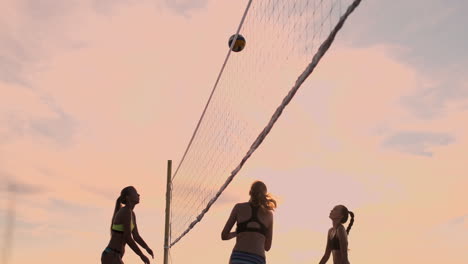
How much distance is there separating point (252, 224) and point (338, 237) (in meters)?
2.37

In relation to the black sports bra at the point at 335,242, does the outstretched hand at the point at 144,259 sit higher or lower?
lower

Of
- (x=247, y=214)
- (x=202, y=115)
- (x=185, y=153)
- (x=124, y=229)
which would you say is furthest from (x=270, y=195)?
(x=185, y=153)

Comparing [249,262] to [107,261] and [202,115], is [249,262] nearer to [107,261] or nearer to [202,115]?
[107,261]

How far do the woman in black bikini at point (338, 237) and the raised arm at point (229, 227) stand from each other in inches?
85.4

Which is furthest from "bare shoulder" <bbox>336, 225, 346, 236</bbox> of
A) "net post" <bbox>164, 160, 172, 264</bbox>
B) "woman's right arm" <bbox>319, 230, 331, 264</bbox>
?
"net post" <bbox>164, 160, 172, 264</bbox>

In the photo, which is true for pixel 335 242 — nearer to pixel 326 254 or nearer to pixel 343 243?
pixel 343 243

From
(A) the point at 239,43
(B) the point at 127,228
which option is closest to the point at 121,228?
(B) the point at 127,228

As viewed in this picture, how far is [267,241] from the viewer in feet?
21.3

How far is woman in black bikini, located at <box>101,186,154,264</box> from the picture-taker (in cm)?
773

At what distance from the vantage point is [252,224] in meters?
6.27

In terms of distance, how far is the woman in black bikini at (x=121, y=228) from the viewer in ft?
25.4

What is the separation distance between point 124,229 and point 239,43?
16.2 ft

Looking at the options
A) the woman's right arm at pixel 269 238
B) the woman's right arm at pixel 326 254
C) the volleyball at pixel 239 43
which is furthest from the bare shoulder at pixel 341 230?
the volleyball at pixel 239 43

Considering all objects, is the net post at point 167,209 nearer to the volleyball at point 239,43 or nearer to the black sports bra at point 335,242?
the volleyball at point 239,43
